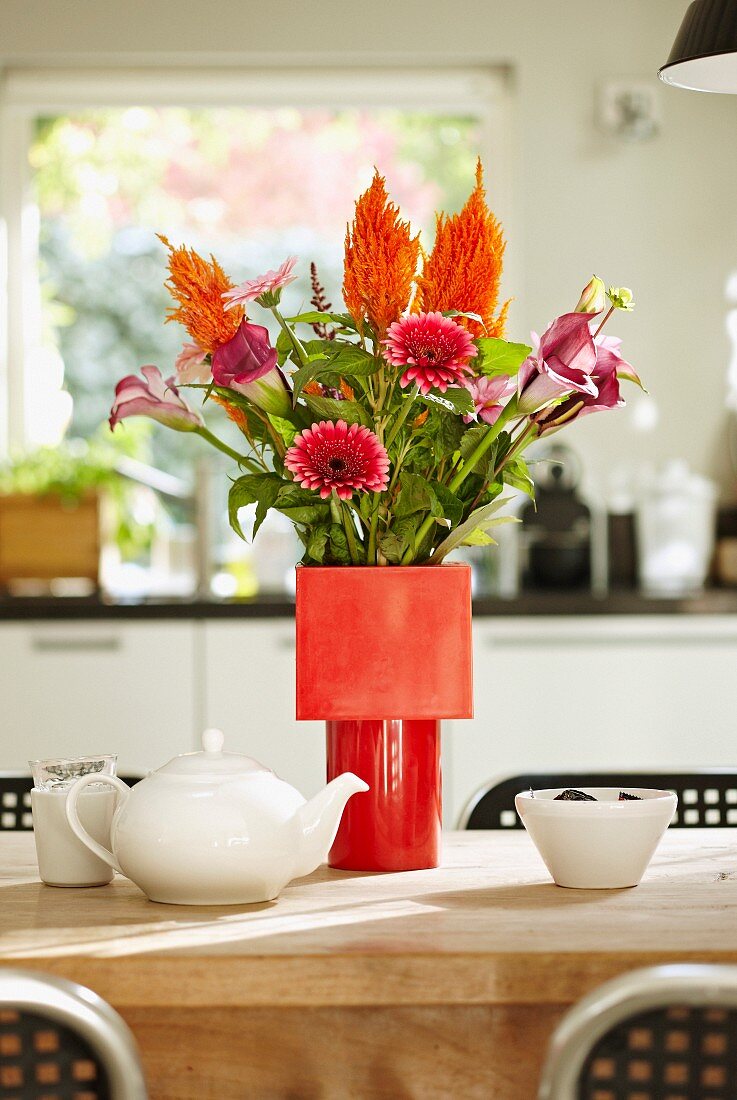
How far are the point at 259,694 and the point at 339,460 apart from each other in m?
1.88

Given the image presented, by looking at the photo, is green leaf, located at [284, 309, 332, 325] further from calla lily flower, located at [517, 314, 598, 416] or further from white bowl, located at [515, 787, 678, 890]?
white bowl, located at [515, 787, 678, 890]

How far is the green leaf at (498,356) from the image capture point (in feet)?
4.12

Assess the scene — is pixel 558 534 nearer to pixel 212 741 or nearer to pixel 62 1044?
pixel 212 741

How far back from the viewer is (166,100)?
375 centimetres

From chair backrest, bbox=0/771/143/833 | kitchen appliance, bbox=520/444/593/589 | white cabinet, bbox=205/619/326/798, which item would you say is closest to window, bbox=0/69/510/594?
kitchen appliance, bbox=520/444/593/589

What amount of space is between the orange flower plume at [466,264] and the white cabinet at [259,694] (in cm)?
184

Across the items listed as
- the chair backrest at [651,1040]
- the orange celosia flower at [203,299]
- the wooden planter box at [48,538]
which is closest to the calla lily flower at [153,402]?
the orange celosia flower at [203,299]

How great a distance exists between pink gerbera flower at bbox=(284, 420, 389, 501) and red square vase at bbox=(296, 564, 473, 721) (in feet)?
0.34

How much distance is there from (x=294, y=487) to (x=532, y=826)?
37cm

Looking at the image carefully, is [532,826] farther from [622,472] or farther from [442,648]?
[622,472]

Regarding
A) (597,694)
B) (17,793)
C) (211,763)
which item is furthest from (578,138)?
(211,763)

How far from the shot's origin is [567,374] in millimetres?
1173

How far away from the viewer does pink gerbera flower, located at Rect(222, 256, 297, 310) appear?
46.3 inches

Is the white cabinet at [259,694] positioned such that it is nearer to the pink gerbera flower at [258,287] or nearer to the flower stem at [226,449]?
the flower stem at [226,449]
